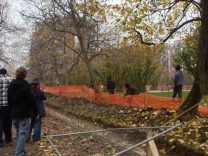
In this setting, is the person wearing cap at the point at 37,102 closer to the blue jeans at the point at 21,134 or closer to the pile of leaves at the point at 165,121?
the blue jeans at the point at 21,134

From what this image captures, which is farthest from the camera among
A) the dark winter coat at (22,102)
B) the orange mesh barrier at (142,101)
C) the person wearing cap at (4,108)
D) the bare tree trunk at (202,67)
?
the orange mesh barrier at (142,101)

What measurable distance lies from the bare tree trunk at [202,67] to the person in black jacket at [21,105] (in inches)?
225

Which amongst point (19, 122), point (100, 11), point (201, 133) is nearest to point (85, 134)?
point (19, 122)

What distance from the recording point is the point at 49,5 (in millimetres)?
32250

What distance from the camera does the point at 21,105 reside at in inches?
370

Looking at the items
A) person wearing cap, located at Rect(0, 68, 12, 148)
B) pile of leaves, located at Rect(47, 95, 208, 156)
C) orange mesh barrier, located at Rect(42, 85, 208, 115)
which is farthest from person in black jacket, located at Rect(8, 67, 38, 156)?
orange mesh barrier, located at Rect(42, 85, 208, 115)

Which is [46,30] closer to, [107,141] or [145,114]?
[145,114]

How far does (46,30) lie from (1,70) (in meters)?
25.7

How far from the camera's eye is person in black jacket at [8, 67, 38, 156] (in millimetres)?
9375

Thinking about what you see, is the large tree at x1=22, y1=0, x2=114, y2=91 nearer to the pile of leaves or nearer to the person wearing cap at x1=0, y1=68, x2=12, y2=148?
the pile of leaves

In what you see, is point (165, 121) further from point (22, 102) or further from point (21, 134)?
point (22, 102)

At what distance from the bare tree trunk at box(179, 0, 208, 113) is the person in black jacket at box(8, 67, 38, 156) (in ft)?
18.8

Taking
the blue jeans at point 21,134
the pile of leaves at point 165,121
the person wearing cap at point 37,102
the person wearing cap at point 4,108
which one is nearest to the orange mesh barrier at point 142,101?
the pile of leaves at point 165,121

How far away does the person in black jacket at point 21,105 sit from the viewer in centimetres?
938
